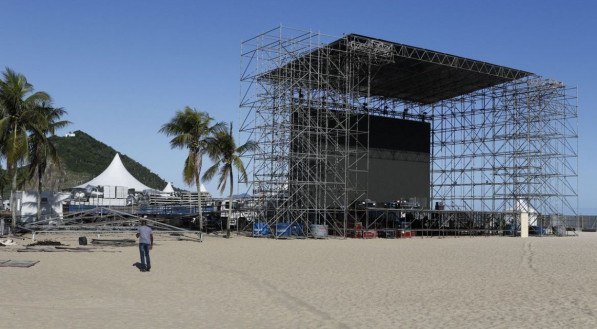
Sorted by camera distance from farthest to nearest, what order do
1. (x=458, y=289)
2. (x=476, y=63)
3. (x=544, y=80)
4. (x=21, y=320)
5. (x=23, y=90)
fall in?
(x=544, y=80)
(x=476, y=63)
(x=23, y=90)
(x=458, y=289)
(x=21, y=320)

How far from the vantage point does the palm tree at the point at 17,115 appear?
28786 mm

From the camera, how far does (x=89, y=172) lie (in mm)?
108688

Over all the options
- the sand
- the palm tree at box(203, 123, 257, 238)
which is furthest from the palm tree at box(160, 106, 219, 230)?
the sand

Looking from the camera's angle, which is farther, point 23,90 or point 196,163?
point 196,163

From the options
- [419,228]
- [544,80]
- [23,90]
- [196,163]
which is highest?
[544,80]

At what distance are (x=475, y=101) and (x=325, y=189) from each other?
18.2 metres

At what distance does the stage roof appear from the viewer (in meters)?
37.0

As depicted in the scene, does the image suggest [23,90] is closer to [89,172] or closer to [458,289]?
[458,289]

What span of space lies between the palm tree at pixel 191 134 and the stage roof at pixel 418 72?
525 centimetres

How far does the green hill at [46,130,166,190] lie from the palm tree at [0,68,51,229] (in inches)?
2918

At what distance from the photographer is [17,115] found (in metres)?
29.7

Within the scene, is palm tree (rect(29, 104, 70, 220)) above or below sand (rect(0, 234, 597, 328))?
above

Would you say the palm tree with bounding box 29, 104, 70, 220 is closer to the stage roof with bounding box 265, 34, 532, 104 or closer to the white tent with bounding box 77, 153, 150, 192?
the stage roof with bounding box 265, 34, 532, 104

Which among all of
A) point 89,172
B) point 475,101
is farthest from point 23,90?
point 89,172
